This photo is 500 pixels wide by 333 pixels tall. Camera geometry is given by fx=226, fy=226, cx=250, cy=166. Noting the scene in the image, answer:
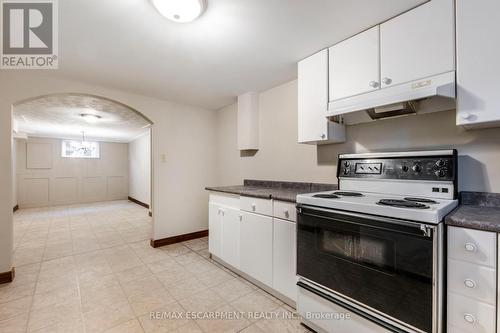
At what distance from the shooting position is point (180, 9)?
142 cm

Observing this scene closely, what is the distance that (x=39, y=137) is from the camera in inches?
269

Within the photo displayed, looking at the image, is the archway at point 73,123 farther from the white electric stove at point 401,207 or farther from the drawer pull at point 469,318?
the drawer pull at point 469,318

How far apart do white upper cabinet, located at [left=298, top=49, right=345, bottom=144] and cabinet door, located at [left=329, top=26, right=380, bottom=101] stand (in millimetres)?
77

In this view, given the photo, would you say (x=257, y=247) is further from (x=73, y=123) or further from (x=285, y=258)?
(x=73, y=123)

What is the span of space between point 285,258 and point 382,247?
0.83 metres

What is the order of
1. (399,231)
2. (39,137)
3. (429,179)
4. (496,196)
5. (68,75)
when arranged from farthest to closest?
(39,137)
(68,75)
(429,179)
(496,196)
(399,231)

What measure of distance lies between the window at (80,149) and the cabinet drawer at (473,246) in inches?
362

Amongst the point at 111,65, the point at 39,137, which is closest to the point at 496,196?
the point at 111,65

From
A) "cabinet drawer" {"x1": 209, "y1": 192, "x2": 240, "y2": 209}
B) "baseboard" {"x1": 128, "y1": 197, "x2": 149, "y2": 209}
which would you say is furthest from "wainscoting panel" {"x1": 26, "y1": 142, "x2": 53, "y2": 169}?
"cabinet drawer" {"x1": 209, "y1": 192, "x2": 240, "y2": 209}

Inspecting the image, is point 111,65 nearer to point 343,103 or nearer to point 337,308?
point 343,103

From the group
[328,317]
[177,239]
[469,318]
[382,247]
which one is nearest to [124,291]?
[177,239]

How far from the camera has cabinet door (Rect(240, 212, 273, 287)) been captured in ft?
6.58

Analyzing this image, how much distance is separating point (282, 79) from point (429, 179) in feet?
5.73

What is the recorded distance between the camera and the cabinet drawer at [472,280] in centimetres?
98
